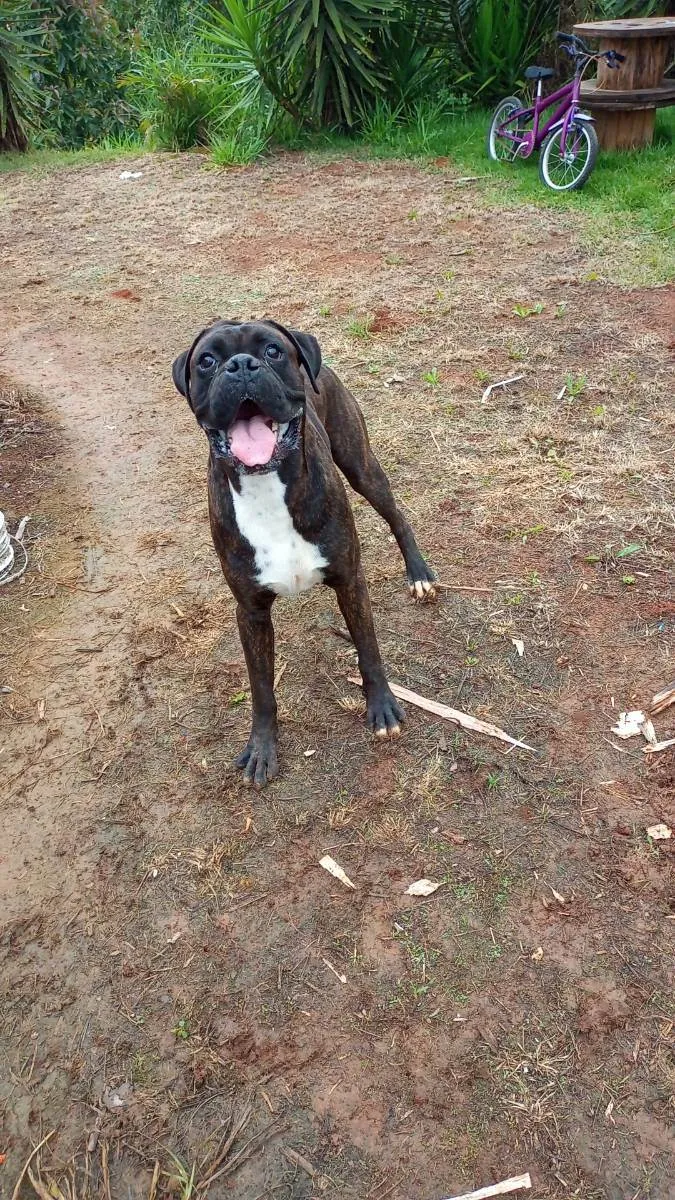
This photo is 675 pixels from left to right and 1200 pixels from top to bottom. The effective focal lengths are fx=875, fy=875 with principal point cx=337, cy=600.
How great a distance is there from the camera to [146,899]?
275cm

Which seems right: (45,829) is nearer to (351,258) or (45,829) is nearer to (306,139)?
(351,258)

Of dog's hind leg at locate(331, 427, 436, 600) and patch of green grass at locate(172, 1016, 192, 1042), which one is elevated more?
dog's hind leg at locate(331, 427, 436, 600)

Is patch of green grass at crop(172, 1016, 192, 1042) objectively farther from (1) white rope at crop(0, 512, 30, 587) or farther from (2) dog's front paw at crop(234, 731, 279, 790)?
(1) white rope at crop(0, 512, 30, 587)

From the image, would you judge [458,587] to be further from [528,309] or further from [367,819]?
[528,309]

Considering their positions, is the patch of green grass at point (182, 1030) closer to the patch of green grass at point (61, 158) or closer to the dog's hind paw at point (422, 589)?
the dog's hind paw at point (422, 589)

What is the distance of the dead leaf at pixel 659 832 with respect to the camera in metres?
2.71

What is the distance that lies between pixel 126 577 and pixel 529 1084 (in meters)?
2.84

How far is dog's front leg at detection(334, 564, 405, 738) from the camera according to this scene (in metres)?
2.95

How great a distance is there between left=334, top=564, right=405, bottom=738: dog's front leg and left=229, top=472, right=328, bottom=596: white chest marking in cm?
25

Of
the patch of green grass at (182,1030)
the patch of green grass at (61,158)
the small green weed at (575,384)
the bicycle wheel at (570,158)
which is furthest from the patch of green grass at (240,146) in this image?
the patch of green grass at (182,1030)

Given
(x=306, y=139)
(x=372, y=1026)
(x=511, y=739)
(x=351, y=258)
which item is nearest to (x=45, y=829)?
(x=372, y=1026)

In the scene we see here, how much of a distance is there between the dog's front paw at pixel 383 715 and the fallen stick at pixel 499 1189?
143 cm

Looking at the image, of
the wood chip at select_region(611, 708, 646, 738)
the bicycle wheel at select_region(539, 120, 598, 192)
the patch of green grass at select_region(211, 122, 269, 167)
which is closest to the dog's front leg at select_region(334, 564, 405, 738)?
the wood chip at select_region(611, 708, 646, 738)

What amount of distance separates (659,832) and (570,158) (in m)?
6.99
